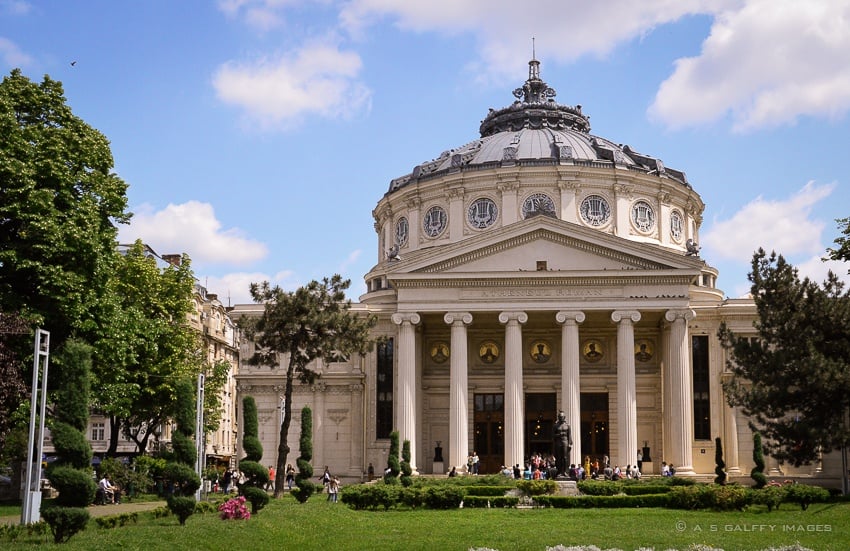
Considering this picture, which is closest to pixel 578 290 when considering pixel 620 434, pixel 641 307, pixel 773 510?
pixel 641 307

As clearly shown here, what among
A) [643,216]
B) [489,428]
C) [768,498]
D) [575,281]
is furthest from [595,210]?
[768,498]

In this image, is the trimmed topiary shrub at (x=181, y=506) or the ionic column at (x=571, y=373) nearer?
the trimmed topiary shrub at (x=181, y=506)

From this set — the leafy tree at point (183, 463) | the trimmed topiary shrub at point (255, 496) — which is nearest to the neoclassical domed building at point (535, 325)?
the trimmed topiary shrub at point (255, 496)

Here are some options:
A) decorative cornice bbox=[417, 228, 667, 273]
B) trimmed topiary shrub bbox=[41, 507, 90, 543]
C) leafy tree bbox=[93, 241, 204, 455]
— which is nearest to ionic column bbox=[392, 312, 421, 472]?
decorative cornice bbox=[417, 228, 667, 273]

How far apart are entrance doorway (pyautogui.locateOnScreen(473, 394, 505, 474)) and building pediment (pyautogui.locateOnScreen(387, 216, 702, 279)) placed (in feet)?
34.0

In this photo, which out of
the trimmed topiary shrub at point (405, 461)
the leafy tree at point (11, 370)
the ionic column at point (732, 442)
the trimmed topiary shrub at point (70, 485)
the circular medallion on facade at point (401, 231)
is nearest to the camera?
the trimmed topiary shrub at point (70, 485)

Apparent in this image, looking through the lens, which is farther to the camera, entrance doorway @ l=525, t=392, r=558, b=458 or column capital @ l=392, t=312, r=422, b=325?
entrance doorway @ l=525, t=392, r=558, b=458

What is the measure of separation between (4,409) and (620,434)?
117ft

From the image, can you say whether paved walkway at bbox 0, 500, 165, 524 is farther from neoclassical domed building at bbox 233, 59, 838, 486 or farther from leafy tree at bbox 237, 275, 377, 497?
neoclassical domed building at bbox 233, 59, 838, 486

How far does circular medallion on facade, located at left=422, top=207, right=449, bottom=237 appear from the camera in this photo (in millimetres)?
78625

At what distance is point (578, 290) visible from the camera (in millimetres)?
62438

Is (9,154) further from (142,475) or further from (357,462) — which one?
(357,462)

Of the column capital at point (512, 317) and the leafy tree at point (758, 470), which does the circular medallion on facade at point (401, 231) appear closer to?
the column capital at point (512, 317)

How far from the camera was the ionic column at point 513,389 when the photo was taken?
61.5 meters
